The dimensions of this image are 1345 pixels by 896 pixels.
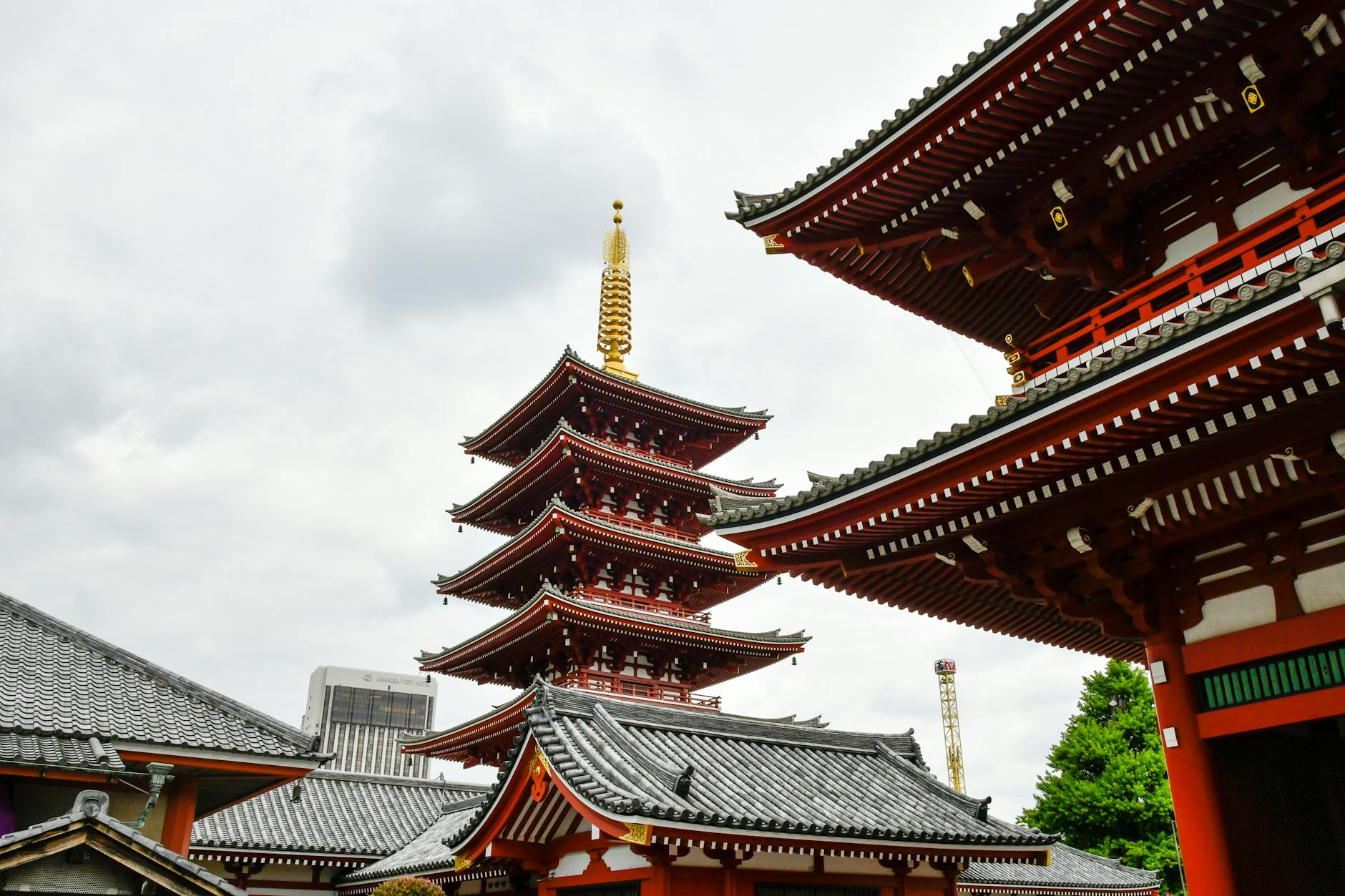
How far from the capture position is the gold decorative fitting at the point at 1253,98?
8.22 m

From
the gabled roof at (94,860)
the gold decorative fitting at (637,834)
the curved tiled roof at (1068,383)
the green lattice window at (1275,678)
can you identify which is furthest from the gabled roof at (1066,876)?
the gabled roof at (94,860)

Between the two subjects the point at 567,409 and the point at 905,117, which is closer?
the point at 905,117

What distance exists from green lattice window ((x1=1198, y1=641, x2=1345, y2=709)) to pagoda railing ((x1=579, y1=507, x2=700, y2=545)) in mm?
19373

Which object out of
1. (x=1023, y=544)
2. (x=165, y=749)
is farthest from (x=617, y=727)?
(x=1023, y=544)

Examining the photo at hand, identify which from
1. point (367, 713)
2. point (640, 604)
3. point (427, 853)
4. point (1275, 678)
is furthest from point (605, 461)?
point (367, 713)

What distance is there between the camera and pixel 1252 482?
7805mm

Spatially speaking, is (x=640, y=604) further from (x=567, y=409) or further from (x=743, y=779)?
(x=743, y=779)

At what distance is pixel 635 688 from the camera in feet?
87.3

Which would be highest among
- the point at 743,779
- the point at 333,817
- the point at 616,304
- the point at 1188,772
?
the point at 616,304

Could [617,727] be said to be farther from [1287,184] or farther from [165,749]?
[1287,184]

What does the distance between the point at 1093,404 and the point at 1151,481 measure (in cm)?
119

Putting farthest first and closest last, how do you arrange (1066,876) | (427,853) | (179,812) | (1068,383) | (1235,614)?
(1066,876) < (427,853) < (179,812) < (1235,614) < (1068,383)

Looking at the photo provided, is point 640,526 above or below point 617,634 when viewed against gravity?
above

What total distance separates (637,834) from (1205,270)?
8202mm
